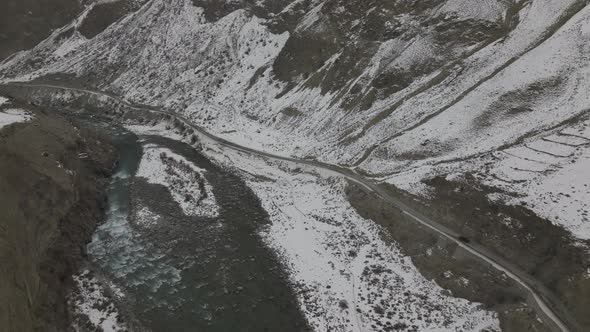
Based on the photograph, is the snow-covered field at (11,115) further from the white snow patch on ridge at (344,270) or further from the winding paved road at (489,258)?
the white snow patch on ridge at (344,270)

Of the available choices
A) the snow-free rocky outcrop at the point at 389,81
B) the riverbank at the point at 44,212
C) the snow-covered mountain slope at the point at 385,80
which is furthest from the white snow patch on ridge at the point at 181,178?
the snow-covered mountain slope at the point at 385,80

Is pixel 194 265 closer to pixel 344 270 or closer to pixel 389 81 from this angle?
pixel 344 270

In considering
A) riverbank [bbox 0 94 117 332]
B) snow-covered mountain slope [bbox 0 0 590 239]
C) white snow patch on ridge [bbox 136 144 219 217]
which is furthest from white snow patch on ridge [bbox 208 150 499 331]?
riverbank [bbox 0 94 117 332]

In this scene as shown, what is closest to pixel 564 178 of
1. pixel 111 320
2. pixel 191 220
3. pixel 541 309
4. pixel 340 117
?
pixel 541 309

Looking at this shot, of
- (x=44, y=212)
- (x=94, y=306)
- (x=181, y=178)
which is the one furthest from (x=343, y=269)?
(x=44, y=212)

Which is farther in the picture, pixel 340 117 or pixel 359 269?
pixel 340 117

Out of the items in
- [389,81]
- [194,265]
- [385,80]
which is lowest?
[194,265]

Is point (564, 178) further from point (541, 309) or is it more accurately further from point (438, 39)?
point (438, 39)
